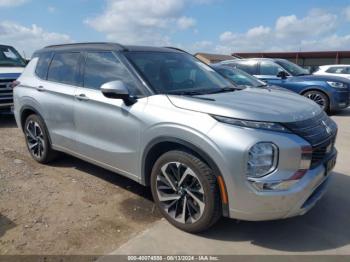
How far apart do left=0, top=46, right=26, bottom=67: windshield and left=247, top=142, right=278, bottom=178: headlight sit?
876cm

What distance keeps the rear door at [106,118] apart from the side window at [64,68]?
0.23 m

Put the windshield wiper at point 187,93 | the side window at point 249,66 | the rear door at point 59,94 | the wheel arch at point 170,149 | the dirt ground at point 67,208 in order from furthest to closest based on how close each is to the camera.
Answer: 1. the side window at point 249,66
2. the rear door at point 59,94
3. the windshield wiper at point 187,93
4. the dirt ground at point 67,208
5. the wheel arch at point 170,149

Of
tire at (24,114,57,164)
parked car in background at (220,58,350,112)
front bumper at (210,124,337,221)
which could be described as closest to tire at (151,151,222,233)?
front bumper at (210,124,337,221)

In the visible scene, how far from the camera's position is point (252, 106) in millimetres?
3215

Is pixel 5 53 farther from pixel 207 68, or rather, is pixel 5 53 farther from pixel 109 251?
pixel 109 251

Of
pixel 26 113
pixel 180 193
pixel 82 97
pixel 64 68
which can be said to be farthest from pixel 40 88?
pixel 180 193

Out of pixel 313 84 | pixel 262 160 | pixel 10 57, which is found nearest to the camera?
pixel 262 160

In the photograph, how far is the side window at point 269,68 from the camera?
1099 centimetres

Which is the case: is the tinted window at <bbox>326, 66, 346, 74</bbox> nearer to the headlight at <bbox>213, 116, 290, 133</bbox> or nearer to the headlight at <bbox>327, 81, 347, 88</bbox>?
the headlight at <bbox>327, 81, 347, 88</bbox>

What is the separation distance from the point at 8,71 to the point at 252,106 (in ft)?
25.5

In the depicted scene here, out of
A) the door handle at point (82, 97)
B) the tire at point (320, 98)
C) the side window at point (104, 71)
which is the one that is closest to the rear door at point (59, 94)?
the door handle at point (82, 97)

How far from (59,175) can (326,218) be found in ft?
11.5

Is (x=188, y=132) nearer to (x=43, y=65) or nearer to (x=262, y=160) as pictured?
(x=262, y=160)

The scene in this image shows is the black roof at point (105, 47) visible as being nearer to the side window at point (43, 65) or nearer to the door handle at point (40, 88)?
A: the side window at point (43, 65)
